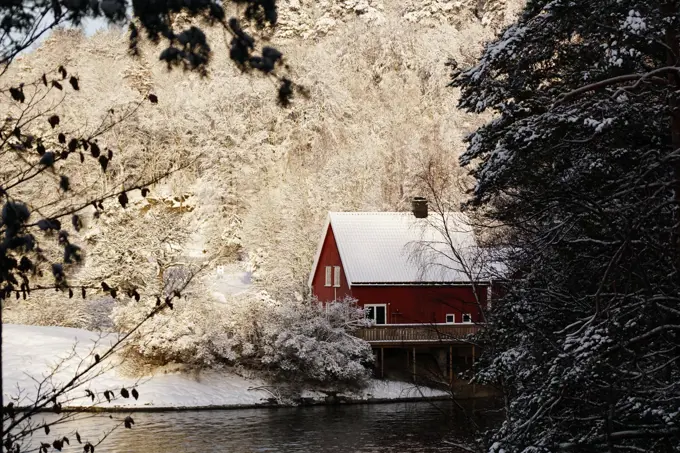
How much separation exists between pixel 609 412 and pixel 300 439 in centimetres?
1986

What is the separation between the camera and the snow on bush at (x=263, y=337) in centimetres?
3566

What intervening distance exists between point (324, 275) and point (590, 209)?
34.7 m

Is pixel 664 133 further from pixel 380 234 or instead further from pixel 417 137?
pixel 417 137

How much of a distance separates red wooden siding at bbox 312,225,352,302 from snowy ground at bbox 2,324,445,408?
525 cm

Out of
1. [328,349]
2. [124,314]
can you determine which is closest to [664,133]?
[328,349]

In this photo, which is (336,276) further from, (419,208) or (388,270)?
(419,208)

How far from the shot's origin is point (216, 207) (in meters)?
56.3

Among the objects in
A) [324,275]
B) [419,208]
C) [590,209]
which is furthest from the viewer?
[324,275]

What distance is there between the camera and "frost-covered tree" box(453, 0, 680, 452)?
30.1 feet

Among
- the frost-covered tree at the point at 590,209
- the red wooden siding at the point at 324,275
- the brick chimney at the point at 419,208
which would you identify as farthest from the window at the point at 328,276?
the frost-covered tree at the point at 590,209

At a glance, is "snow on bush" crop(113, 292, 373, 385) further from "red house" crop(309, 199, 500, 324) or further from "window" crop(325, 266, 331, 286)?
"window" crop(325, 266, 331, 286)

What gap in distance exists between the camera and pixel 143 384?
120 feet

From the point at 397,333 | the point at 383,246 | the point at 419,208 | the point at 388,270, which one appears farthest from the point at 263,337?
the point at 419,208

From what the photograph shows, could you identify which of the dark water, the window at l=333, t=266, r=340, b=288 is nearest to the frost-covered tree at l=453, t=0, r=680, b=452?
the dark water
